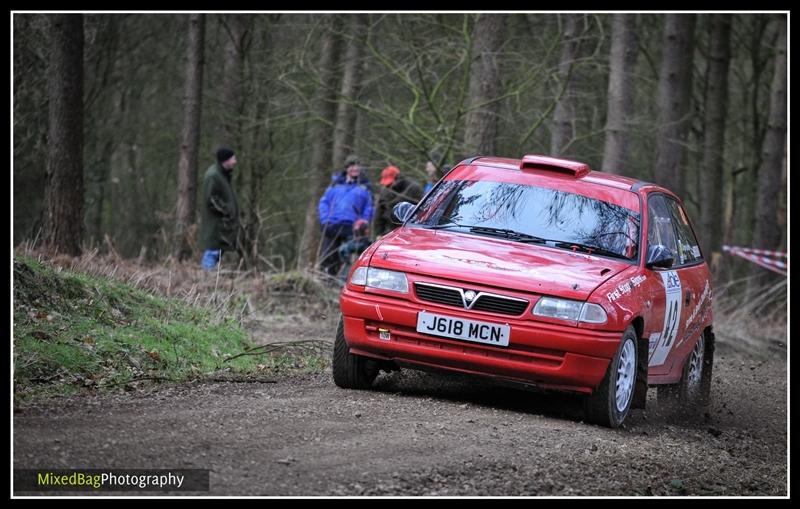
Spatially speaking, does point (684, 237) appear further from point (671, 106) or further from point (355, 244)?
point (671, 106)

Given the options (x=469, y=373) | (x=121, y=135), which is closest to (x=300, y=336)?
(x=469, y=373)

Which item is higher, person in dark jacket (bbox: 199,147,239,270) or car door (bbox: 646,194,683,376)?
car door (bbox: 646,194,683,376)

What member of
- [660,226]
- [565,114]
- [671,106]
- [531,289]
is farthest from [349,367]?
[671,106]

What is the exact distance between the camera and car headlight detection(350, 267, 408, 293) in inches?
322

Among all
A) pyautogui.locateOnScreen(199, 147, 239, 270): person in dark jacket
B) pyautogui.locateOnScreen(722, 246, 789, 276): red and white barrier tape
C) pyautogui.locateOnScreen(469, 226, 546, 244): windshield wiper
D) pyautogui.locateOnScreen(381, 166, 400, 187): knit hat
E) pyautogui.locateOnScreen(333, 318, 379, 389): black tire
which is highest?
pyautogui.locateOnScreen(469, 226, 546, 244): windshield wiper

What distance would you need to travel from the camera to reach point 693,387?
10.4 metres

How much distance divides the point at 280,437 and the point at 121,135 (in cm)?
2420

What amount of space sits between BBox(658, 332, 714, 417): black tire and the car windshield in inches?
67.0

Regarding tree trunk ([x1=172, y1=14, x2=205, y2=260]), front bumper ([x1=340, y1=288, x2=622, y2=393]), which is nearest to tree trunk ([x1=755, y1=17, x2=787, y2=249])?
tree trunk ([x1=172, y1=14, x2=205, y2=260])

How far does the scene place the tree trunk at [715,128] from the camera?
2539 cm

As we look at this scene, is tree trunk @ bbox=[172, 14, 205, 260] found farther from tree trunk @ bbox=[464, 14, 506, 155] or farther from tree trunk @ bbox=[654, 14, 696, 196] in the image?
tree trunk @ bbox=[654, 14, 696, 196]

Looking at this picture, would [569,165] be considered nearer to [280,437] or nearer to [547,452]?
[547,452]

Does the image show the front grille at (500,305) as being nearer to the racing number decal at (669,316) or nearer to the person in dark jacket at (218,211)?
the racing number decal at (669,316)

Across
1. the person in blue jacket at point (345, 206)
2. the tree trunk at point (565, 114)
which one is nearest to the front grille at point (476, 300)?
the person in blue jacket at point (345, 206)
